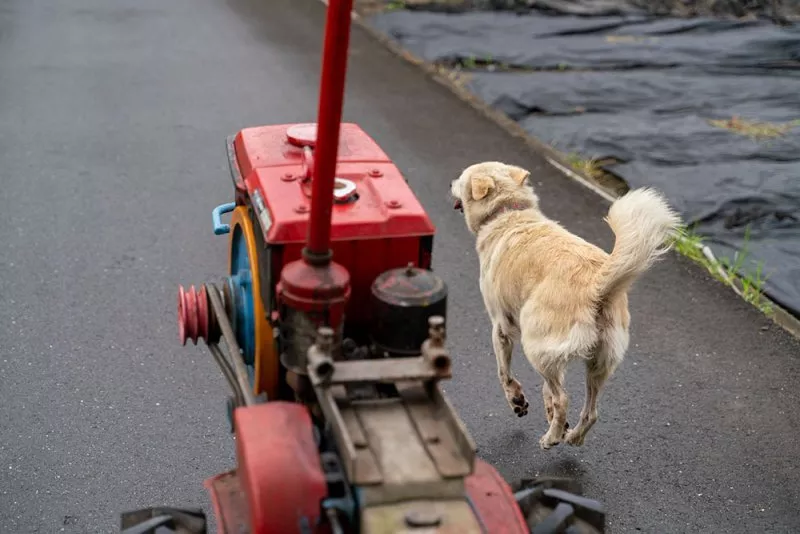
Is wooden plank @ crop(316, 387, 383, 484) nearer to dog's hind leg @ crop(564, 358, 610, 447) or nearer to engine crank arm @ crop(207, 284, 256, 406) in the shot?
engine crank arm @ crop(207, 284, 256, 406)

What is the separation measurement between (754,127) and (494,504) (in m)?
6.16

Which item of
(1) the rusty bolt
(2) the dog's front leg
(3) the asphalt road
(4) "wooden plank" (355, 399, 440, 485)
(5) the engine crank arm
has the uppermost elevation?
(1) the rusty bolt

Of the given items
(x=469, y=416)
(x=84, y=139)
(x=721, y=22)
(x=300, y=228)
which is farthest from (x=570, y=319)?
(x=721, y=22)

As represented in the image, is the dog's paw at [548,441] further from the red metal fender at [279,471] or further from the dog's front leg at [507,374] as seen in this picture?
the red metal fender at [279,471]

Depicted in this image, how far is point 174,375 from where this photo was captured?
4406 millimetres

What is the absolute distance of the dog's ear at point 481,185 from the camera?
13.5 ft

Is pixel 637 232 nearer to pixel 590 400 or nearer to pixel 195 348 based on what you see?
pixel 590 400

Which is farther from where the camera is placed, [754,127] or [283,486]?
[754,127]

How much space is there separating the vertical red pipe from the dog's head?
192 centimetres

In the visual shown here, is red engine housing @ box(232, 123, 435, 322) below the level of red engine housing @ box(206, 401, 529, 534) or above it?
above

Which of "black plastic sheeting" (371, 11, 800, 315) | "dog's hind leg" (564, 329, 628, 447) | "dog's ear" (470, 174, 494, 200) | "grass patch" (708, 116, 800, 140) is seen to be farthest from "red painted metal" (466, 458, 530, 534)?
"grass patch" (708, 116, 800, 140)

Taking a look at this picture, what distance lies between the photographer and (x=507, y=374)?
4.16 m

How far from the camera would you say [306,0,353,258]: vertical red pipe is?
2.06 metres

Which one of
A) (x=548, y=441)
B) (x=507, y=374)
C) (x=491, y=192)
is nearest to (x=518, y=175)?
(x=491, y=192)
